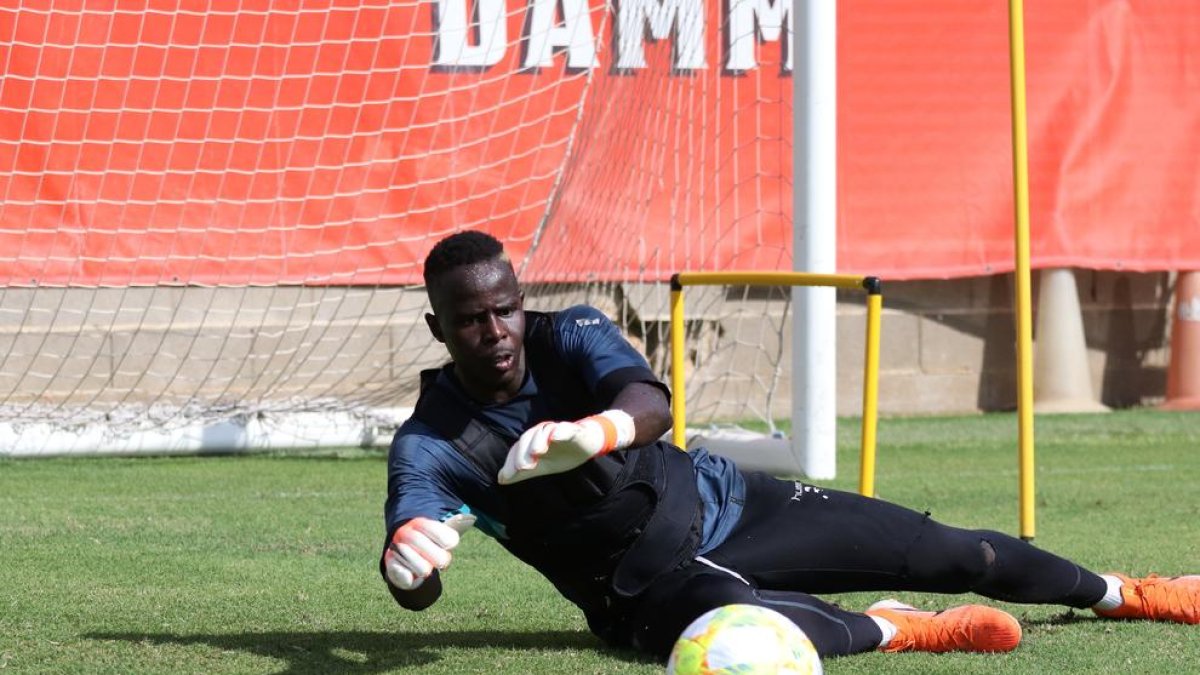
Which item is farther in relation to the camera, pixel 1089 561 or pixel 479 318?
pixel 1089 561

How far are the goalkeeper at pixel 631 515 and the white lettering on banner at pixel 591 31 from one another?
5.28 m

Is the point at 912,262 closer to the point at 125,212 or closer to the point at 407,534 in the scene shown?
the point at 125,212

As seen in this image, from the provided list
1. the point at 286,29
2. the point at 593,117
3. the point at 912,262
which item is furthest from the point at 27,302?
the point at 912,262

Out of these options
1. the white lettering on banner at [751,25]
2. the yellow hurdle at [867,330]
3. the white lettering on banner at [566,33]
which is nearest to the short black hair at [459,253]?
the yellow hurdle at [867,330]

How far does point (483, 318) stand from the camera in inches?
168

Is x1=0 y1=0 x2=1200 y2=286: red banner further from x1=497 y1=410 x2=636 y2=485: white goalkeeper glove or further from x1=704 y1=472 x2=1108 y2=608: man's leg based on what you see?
x1=497 y1=410 x2=636 y2=485: white goalkeeper glove

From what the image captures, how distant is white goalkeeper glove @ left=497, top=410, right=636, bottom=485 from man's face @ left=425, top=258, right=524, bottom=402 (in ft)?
1.45

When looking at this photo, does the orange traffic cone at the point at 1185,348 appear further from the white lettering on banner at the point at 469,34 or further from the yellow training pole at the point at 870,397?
the yellow training pole at the point at 870,397

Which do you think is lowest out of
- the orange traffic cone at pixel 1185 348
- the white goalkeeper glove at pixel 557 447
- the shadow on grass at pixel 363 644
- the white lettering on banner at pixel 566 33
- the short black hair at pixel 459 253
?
the shadow on grass at pixel 363 644

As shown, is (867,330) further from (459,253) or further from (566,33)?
(566,33)

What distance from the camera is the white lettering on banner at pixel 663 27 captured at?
9812 millimetres

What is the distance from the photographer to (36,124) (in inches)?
380

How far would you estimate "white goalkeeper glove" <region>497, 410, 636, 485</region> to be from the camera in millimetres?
3770

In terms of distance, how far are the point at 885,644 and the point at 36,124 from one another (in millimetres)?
6598
